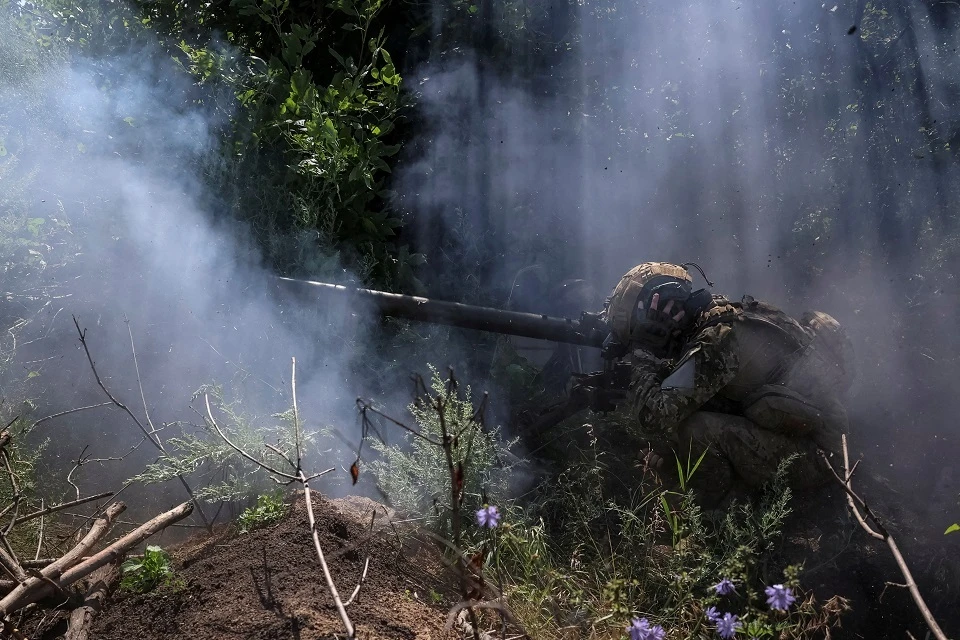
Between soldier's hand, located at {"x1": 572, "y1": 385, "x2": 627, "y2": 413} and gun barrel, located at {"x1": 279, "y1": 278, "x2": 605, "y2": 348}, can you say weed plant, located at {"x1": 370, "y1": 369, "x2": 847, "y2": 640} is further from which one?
gun barrel, located at {"x1": 279, "y1": 278, "x2": 605, "y2": 348}

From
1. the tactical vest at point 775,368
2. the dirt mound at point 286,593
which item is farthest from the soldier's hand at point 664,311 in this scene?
the dirt mound at point 286,593

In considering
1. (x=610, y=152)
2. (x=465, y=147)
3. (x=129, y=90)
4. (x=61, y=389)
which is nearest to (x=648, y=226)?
(x=610, y=152)

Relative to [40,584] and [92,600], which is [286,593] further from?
[40,584]

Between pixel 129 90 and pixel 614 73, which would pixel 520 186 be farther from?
pixel 129 90

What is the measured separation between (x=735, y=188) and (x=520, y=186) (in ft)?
6.33

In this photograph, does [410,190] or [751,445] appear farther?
[410,190]

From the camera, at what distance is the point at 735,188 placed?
20.8 feet

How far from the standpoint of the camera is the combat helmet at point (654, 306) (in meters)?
4.55

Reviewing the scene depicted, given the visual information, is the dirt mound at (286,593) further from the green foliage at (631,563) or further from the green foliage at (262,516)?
the green foliage at (631,563)

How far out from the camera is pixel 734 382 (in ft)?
14.9

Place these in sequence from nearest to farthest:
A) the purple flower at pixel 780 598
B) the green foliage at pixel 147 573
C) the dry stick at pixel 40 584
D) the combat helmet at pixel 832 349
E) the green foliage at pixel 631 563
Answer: the purple flower at pixel 780 598
the dry stick at pixel 40 584
the green foliage at pixel 147 573
the green foliage at pixel 631 563
the combat helmet at pixel 832 349

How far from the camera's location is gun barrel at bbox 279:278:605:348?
16.8 ft

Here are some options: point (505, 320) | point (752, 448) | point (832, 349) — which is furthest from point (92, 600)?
point (832, 349)

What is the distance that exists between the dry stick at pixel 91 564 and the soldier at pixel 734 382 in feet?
9.20
